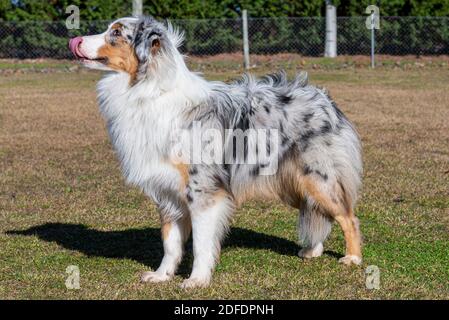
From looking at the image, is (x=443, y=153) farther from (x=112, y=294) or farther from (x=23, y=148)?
(x=112, y=294)

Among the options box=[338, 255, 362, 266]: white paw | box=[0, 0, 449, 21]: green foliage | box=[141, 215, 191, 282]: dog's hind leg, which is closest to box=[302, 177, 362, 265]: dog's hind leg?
box=[338, 255, 362, 266]: white paw

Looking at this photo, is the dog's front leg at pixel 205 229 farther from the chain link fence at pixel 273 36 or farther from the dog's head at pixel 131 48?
the chain link fence at pixel 273 36

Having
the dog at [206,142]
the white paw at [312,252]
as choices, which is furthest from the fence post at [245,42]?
the dog at [206,142]

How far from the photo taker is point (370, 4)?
26000 millimetres

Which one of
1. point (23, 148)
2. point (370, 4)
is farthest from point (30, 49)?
point (23, 148)

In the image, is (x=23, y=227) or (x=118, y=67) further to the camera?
(x=23, y=227)

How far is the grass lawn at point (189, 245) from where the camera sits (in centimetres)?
611

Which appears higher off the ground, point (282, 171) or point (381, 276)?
point (282, 171)

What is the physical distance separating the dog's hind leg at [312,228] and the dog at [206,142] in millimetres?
22

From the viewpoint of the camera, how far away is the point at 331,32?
2520 centimetres

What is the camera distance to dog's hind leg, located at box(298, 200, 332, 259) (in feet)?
22.0

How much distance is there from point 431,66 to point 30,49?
12032 mm

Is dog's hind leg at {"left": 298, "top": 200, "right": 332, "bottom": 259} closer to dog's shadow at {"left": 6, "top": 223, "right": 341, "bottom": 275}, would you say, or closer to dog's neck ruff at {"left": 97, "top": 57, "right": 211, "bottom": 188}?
dog's shadow at {"left": 6, "top": 223, "right": 341, "bottom": 275}

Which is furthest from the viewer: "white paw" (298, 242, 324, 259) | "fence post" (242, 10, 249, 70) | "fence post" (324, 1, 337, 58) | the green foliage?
the green foliage
